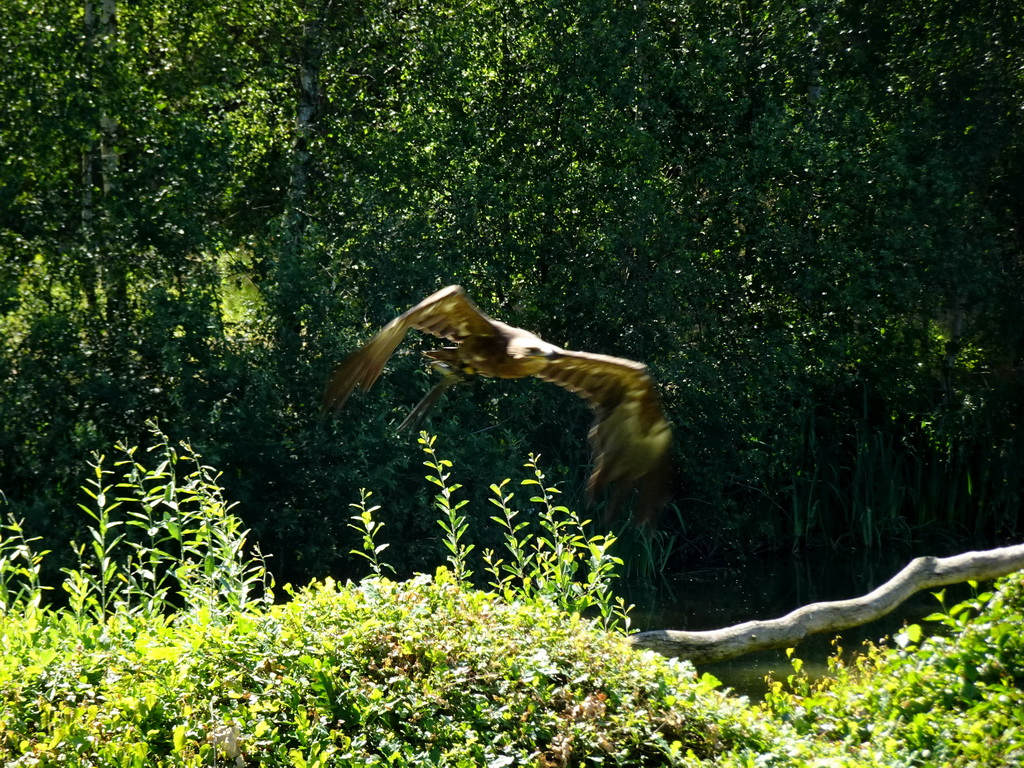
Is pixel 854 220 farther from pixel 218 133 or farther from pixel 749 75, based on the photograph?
pixel 218 133

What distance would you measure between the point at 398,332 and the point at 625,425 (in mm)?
1223

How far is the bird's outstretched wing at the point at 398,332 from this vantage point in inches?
215

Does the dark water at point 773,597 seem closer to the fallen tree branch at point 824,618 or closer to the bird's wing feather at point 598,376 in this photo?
the fallen tree branch at point 824,618

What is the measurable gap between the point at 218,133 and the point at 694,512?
669 cm

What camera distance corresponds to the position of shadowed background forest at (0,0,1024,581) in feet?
37.2

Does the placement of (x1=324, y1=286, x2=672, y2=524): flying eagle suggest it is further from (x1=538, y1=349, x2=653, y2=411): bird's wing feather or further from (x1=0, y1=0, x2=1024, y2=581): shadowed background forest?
→ (x1=0, y1=0, x2=1024, y2=581): shadowed background forest

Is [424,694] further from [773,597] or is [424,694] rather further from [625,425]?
[773,597]

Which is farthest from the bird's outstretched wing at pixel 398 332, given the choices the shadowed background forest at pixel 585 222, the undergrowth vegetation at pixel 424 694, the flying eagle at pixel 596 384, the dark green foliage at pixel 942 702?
the shadowed background forest at pixel 585 222

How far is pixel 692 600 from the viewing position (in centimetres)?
1131

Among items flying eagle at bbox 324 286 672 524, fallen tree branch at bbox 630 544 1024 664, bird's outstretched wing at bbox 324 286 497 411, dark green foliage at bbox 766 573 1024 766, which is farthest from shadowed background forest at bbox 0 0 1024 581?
dark green foliage at bbox 766 573 1024 766

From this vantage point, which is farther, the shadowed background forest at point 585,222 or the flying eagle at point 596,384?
the shadowed background forest at point 585,222

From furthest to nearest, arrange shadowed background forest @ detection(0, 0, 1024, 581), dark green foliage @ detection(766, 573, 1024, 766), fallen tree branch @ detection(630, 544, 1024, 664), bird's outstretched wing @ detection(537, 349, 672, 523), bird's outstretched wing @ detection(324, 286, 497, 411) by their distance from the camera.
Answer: shadowed background forest @ detection(0, 0, 1024, 581), bird's outstretched wing @ detection(537, 349, 672, 523), bird's outstretched wing @ detection(324, 286, 497, 411), fallen tree branch @ detection(630, 544, 1024, 664), dark green foliage @ detection(766, 573, 1024, 766)

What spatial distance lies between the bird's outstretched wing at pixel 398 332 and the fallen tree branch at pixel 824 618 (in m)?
1.83

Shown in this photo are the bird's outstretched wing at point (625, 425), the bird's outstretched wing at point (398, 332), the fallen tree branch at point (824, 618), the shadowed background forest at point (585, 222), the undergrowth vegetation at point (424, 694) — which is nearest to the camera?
the undergrowth vegetation at point (424, 694)
